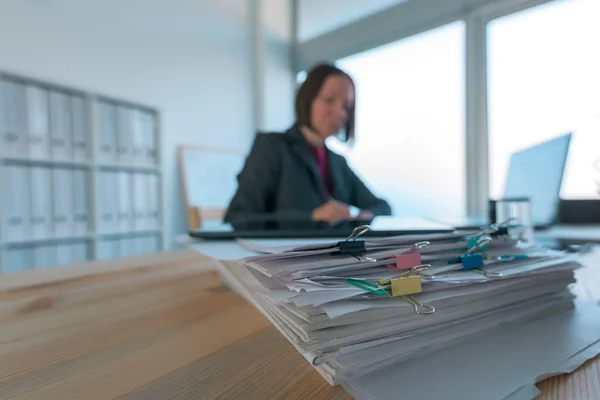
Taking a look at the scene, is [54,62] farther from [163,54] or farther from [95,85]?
[163,54]

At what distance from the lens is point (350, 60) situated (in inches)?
111

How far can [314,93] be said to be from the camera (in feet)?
4.53

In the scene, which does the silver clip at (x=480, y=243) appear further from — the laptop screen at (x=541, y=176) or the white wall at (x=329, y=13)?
the white wall at (x=329, y=13)

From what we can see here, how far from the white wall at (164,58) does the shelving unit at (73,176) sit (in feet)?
0.33

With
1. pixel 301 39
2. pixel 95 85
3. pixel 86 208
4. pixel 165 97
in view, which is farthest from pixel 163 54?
pixel 301 39

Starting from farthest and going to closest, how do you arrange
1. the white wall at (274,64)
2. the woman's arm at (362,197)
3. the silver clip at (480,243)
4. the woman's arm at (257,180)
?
the white wall at (274,64) → the woman's arm at (362,197) → the woman's arm at (257,180) → the silver clip at (480,243)

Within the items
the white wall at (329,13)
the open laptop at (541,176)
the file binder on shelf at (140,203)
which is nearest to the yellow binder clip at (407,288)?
the open laptop at (541,176)

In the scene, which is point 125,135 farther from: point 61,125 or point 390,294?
point 390,294

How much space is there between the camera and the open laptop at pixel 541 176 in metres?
0.94

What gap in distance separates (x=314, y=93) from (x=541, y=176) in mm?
841

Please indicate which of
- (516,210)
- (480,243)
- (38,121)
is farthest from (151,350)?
(38,121)

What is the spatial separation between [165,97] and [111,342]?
2.18 meters

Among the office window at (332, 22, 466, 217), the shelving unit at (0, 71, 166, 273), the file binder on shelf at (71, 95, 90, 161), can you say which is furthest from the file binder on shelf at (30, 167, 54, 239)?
the office window at (332, 22, 466, 217)

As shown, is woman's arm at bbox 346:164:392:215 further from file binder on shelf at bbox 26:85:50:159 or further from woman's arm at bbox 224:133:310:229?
file binder on shelf at bbox 26:85:50:159
